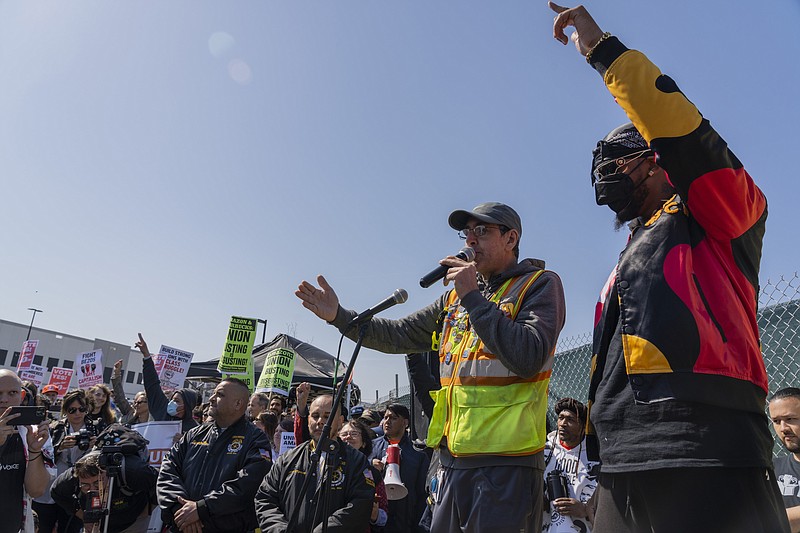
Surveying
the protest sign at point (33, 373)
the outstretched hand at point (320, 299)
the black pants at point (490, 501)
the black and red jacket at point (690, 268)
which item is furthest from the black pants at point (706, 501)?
the protest sign at point (33, 373)

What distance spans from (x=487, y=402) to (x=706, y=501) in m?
1.05

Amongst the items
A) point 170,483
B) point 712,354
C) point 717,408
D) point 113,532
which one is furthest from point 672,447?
point 113,532

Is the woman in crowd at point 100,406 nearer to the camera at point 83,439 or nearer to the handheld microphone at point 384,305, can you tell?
the camera at point 83,439

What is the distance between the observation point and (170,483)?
17.3 feet

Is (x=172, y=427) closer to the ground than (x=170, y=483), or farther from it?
farther from it

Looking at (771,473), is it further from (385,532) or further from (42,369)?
(42,369)

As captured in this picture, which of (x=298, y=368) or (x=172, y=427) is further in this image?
(x=298, y=368)

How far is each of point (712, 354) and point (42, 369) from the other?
54.7 feet

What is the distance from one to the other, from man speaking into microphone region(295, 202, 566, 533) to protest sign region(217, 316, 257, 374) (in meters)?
8.99

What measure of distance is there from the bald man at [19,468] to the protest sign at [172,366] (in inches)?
247

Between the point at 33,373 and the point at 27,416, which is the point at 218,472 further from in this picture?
the point at 33,373

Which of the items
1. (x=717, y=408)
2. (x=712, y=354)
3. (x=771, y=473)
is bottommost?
(x=771, y=473)

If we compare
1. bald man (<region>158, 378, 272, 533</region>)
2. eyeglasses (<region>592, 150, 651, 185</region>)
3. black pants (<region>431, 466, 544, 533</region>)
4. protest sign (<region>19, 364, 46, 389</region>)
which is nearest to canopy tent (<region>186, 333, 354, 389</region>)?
protest sign (<region>19, 364, 46, 389</region>)

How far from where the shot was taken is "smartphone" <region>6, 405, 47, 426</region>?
4586mm
